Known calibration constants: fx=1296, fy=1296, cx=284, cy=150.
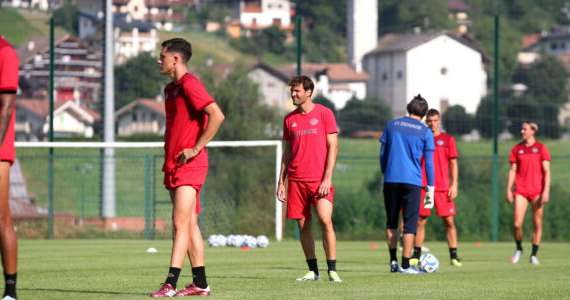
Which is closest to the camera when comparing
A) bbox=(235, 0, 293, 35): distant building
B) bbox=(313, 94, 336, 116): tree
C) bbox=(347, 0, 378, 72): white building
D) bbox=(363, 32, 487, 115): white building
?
bbox=(313, 94, 336, 116): tree

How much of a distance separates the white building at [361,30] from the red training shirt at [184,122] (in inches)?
1618

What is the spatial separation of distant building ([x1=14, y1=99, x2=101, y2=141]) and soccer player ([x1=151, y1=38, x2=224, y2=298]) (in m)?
17.1

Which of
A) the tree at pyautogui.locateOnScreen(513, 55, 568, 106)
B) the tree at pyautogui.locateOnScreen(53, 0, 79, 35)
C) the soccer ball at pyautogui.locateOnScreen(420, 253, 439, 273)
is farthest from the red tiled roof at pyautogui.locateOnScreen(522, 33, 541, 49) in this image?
the soccer ball at pyautogui.locateOnScreen(420, 253, 439, 273)

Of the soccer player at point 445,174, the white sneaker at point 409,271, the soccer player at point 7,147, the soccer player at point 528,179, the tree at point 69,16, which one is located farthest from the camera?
the tree at point 69,16

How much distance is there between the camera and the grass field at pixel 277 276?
34.8ft

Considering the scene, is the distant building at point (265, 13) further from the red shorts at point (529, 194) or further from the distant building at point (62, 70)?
the red shorts at point (529, 194)

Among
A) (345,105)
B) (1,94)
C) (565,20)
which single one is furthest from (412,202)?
(565,20)

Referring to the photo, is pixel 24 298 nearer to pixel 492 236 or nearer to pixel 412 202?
pixel 412 202

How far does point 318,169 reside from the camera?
467 inches

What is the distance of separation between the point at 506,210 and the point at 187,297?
55.1ft

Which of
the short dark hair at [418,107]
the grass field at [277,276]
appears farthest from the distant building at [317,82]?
the short dark hair at [418,107]

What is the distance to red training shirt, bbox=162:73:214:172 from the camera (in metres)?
9.91

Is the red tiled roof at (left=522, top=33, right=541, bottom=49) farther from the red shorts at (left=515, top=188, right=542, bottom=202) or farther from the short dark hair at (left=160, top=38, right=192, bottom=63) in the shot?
the short dark hair at (left=160, top=38, right=192, bottom=63)

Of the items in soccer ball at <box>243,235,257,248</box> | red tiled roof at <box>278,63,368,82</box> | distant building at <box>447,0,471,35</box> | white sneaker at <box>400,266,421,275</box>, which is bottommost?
soccer ball at <box>243,235,257,248</box>
